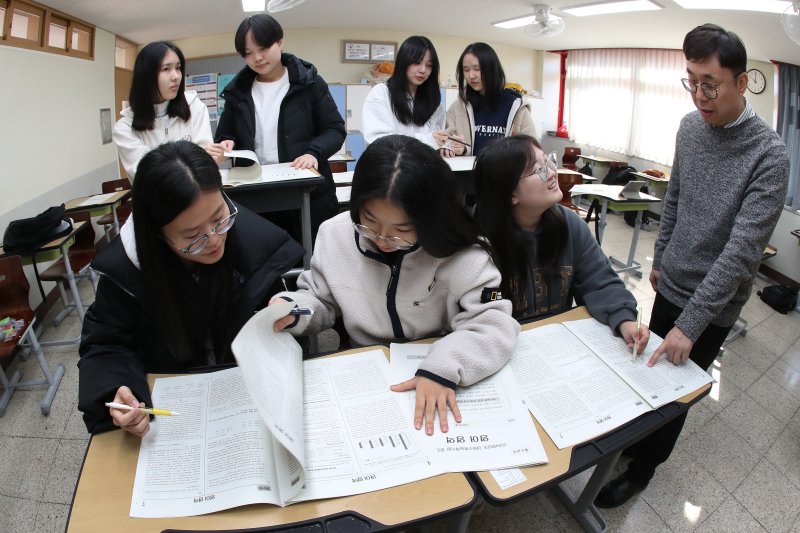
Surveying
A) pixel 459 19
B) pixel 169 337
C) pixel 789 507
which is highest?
pixel 459 19

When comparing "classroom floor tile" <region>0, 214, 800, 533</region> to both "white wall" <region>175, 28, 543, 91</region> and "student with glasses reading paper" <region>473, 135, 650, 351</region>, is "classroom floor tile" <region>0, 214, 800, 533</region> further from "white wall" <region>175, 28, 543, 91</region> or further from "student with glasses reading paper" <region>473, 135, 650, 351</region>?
"white wall" <region>175, 28, 543, 91</region>

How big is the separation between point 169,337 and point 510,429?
2.79ft

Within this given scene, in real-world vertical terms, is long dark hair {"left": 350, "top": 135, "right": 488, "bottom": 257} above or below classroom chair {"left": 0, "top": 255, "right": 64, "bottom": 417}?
A: above

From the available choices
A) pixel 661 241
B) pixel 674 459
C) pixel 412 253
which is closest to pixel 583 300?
pixel 661 241

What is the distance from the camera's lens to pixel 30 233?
247 cm

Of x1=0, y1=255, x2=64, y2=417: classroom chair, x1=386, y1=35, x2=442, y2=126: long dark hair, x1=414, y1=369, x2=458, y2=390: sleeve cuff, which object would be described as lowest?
x1=0, y1=255, x2=64, y2=417: classroom chair

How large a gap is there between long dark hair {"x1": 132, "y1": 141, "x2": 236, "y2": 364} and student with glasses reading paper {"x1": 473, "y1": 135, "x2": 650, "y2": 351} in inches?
31.7

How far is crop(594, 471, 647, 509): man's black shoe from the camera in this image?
5.36 ft

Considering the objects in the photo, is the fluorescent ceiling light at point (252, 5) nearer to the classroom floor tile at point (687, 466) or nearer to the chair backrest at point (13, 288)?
the chair backrest at point (13, 288)

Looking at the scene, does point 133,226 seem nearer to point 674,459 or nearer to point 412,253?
point 412,253

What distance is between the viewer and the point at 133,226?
100 cm

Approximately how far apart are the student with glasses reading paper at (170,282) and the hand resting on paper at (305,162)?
3.33 ft

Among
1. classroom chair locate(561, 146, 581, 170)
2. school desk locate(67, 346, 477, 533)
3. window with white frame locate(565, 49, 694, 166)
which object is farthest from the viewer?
classroom chair locate(561, 146, 581, 170)

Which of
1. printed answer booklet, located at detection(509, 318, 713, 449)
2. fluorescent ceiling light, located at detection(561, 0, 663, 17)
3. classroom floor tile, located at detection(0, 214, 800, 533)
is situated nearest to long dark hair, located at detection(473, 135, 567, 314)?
printed answer booklet, located at detection(509, 318, 713, 449)
